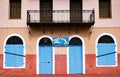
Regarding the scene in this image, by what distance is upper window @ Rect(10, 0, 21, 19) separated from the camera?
27047 mm

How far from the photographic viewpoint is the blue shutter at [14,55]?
86.6 feet

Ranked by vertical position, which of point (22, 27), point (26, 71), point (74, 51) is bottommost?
point (26, 71)

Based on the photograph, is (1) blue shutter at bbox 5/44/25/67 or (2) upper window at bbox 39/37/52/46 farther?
(2) upper window at bbox 39/37/52/46

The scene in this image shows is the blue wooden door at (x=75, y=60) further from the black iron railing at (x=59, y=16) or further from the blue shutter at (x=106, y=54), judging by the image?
the black iron railing at (x=59, y=16)

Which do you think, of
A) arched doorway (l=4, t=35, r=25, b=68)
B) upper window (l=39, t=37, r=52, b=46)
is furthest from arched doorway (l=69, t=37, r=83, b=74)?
arched doorway (l=4, t=35, r=25, b=68)

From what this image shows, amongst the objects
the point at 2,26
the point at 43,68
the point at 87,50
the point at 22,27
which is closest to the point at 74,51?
the point at 87,50

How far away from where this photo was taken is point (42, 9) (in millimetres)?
26984

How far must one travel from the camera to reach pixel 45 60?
26484 mm

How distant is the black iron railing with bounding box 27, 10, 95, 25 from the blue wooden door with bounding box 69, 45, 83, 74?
2360mm

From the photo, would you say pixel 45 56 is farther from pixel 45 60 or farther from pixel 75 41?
pixel 75 41

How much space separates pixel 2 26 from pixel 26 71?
432cm

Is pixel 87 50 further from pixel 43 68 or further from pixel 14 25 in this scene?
pixel 14 25

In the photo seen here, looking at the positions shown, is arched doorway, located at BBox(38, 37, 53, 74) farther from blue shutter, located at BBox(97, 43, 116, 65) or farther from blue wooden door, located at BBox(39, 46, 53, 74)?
blue shutter, located at BBox(97, 43, 116, 65)

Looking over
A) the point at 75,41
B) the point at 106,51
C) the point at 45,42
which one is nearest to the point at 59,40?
the point at 45,42
